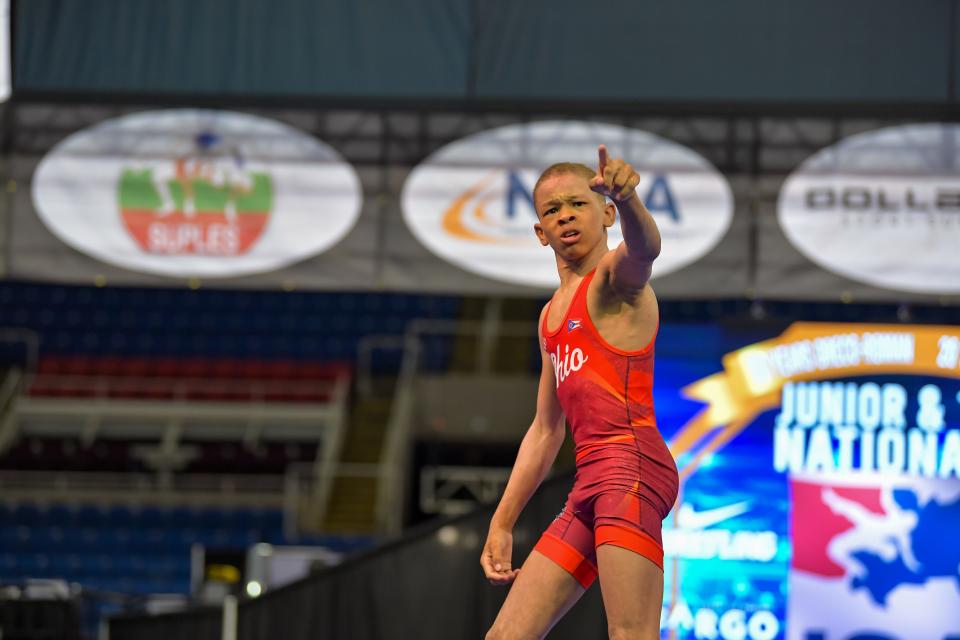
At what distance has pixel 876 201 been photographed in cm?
892

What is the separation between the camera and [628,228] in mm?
3053

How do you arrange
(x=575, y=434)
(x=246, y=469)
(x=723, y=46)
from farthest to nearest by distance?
(x=246, y=469), (x=723, y=46), (x=575, y=434)

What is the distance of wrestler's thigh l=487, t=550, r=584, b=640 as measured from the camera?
3.36 meters

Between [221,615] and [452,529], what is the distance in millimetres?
1441

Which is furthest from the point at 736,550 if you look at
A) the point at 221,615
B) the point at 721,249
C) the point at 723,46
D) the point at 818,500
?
the point at 723,46

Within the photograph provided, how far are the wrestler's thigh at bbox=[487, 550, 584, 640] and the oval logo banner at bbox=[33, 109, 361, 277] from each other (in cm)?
606

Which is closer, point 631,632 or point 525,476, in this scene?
point 631,632

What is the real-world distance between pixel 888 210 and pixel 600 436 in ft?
20.0

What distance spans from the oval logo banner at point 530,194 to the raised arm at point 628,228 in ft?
18.8

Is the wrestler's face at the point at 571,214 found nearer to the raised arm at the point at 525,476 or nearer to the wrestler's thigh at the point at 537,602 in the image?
the raised arm at the point at 525,476

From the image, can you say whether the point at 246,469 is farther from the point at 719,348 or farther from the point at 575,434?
the point at 575,434

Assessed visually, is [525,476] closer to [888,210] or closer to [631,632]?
[631,632]

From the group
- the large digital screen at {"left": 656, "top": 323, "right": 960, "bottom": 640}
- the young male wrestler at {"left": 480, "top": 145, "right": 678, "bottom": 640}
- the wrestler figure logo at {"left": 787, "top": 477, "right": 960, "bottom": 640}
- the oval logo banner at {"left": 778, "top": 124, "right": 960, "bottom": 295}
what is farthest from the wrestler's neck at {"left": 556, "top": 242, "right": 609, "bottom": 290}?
the oval logo banner at {"left": 778, "top": 124, "right": 960, "bottom": 295}

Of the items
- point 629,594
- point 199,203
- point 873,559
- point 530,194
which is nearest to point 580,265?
point 629,594
